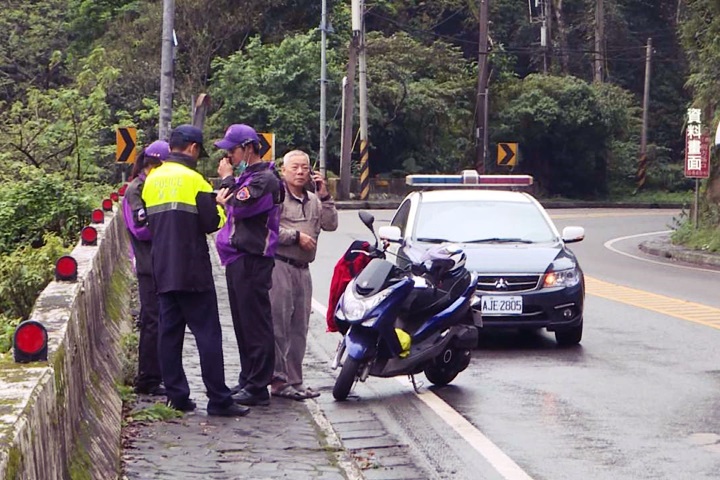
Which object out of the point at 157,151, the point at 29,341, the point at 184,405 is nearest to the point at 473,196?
the point at 157,151

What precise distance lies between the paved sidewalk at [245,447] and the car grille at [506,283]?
130 inches

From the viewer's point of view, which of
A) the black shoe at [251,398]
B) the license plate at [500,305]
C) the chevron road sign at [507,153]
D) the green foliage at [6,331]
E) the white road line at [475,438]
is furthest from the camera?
the chevron road sign at [507,153]

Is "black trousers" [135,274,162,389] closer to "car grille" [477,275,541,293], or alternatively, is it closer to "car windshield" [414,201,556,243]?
"car grille" [477,275,541,293]

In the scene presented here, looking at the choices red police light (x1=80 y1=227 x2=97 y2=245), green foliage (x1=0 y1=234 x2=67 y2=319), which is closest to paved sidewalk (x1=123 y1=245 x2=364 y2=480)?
red police light (x1=80 y1=227 x2=97 y2=245)

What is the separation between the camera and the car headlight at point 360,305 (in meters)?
9.25

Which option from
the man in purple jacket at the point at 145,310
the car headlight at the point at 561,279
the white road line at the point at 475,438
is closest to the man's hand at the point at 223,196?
the man in purple jacket at the point at 145,310

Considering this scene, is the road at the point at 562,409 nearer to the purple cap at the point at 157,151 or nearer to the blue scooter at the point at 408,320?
the blue scooter at the point at 408,320

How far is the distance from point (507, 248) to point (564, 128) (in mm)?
42102

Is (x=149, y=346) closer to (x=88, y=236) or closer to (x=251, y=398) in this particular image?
(x=251, y=398)

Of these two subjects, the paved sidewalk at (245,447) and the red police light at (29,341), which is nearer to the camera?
the red police light at (29,341)

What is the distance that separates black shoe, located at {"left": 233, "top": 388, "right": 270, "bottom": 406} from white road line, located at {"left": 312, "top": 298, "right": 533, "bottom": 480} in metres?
1.25

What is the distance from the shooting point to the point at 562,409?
30.0 feet

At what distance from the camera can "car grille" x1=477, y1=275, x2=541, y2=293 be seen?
11961mm

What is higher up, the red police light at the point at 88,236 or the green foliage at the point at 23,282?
Result: the red police light at the point at 88,236
